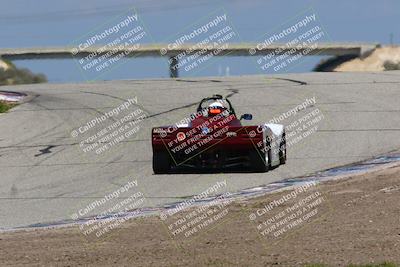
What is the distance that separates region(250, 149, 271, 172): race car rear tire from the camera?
1578 cm

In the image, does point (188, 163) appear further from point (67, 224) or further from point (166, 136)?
point (67, 224)

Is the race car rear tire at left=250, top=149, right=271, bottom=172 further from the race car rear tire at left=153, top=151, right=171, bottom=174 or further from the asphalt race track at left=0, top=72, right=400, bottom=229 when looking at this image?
the race car rear tire at left=153, top=151, right=171, bottom=174

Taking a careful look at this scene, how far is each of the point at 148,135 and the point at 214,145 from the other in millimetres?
5795

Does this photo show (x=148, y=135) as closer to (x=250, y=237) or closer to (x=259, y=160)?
(x=259, y=160)

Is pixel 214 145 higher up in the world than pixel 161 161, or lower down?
lower down

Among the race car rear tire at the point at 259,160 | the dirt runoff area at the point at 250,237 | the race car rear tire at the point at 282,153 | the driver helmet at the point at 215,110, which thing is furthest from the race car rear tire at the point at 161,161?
the dirt runoff area at the point at 250,237

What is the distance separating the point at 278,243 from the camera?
365 inches

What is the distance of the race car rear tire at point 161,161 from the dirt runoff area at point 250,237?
4.00 m

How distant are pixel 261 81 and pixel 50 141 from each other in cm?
1433

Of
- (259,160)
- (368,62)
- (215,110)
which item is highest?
(215,110)

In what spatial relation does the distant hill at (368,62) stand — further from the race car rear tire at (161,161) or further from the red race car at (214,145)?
the race car rear tire at (161,161)

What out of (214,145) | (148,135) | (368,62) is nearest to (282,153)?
(214,145)

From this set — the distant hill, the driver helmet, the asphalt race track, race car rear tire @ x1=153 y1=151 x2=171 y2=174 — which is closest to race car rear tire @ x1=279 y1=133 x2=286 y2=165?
the asphalt race track

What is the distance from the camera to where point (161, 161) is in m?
16.2
